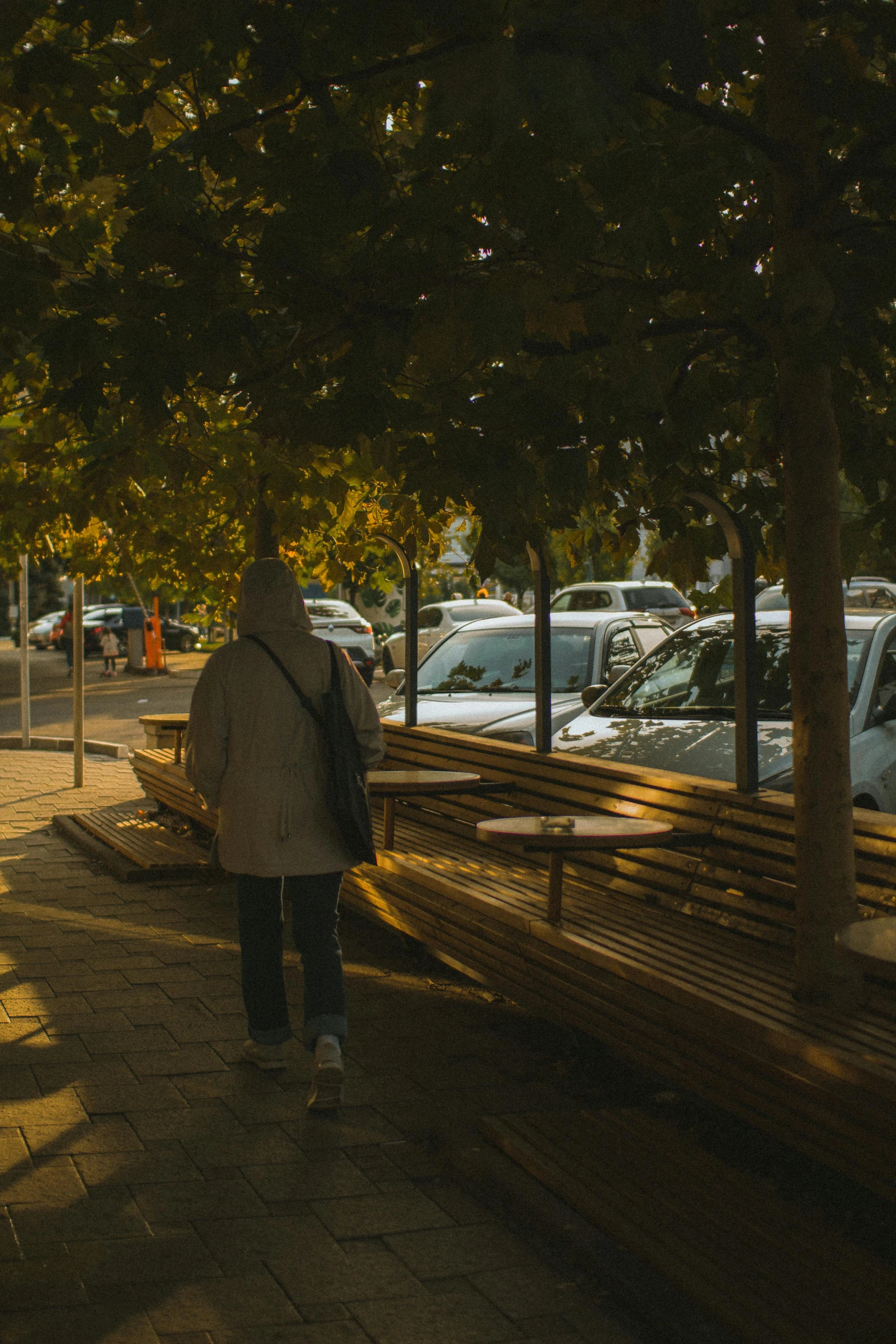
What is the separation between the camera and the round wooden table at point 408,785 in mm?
6980

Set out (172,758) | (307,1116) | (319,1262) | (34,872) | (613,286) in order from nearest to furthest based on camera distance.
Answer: (319,1262)
(613,286)
(307,1116)
(34,872)
(172,758)

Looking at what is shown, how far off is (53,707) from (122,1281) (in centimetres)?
2517

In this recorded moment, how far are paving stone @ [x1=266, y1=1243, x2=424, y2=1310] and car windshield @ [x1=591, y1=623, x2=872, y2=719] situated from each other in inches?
172

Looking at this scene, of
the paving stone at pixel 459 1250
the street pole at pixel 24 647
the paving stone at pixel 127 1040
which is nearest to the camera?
the paving stone at pixel 459 1250

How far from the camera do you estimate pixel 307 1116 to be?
4992 mm

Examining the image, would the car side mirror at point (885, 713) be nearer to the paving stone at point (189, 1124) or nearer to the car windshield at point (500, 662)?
the paving stone at point (189, 1124)

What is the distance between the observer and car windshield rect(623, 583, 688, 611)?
27234mm

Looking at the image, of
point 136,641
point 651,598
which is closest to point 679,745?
point 651,598

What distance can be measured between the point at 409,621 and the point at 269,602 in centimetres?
408

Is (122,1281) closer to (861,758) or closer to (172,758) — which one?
(861,758)

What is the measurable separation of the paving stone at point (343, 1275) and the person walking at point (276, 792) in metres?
1.19

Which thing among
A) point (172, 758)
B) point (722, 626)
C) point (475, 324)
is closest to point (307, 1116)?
point (475, 324)

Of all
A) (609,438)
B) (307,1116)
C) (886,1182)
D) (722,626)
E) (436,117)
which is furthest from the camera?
(722,626)

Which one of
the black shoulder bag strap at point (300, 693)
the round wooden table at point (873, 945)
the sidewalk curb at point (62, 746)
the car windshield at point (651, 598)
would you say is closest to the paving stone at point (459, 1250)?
the round wooden table at point (873, 945)
